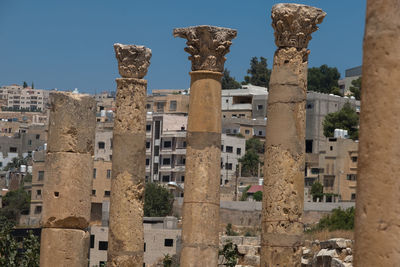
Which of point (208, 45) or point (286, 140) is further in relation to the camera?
point (208, 45)

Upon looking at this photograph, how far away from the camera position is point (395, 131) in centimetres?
881

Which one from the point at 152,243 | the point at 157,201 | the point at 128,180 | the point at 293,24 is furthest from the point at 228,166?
the point at 293,24

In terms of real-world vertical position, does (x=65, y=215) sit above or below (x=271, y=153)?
below

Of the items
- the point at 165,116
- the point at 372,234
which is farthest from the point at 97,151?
the point at 372,234

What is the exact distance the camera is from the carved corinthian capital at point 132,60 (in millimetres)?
21969

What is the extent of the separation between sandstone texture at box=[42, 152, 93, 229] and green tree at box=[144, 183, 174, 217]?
55.0 m

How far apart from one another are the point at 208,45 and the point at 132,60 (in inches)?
101

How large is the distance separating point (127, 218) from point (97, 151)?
6628 centimetres

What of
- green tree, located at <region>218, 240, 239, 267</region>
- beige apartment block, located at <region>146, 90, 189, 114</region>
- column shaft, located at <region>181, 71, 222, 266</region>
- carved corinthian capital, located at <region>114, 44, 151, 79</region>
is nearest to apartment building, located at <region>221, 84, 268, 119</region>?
beige apartment block, located at <region>146, 90, 189, 114</region>

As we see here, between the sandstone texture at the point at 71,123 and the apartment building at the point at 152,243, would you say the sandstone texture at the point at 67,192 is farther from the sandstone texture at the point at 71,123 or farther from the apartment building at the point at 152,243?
the apartment building at the point at 152,243

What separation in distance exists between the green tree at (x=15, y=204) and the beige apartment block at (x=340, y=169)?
77.5 ft

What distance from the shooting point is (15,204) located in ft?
275

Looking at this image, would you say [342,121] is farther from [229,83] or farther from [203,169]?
[203,169]

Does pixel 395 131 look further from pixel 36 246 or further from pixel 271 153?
pixel 36 246
